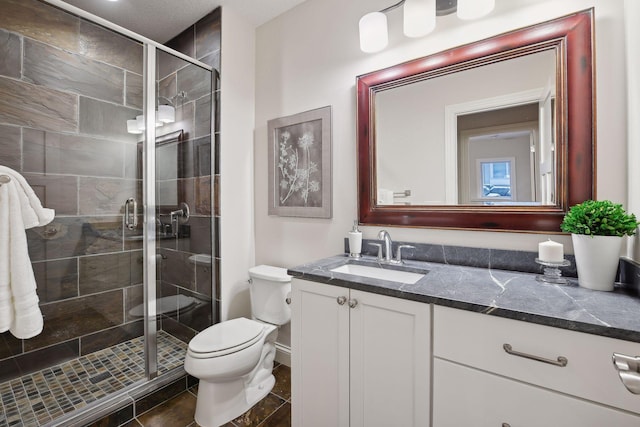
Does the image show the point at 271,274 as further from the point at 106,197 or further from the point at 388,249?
the point at 106,197

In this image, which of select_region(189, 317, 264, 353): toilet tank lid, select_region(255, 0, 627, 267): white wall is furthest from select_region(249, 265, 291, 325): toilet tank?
select_region(255, 0, 627, 267): white wall

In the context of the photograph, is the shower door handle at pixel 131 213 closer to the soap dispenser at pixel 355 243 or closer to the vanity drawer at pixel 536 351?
the soap dispenser at pixel 355 243

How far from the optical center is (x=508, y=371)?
2.72 feet

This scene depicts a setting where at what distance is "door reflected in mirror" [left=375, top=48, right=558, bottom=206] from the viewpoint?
1.23 meters

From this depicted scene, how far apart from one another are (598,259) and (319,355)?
109 centimetres

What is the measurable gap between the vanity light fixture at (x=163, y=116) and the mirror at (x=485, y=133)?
125cm

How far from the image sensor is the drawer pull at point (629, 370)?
60cm

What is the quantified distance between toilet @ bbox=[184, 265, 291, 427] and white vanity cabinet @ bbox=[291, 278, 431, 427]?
0.35 meters

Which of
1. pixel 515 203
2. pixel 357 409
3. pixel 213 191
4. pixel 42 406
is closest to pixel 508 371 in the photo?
pixel 357 409

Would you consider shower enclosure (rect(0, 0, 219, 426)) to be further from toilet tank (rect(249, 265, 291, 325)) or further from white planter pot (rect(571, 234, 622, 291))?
white planter pot (rect(571, 234, 622, 291))

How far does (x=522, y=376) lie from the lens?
0.81 metres

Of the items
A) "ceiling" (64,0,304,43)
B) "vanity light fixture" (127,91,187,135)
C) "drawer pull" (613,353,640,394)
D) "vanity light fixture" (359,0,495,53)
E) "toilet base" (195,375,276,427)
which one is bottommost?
"toilet base" (195,375,276,427)

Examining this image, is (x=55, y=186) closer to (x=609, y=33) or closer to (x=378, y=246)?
(x=378, y=246)

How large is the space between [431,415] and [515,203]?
933mm
